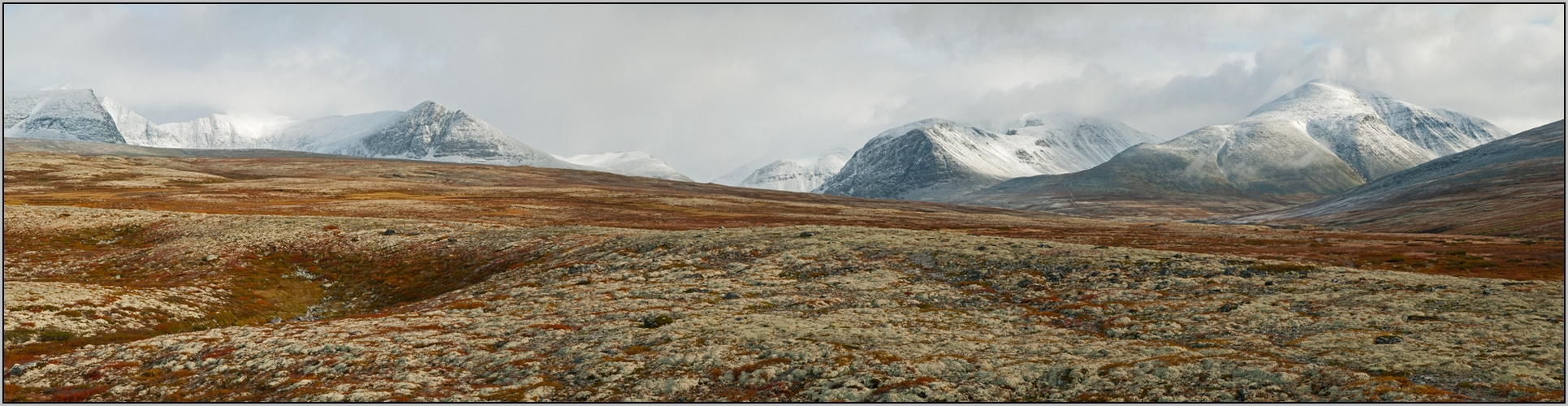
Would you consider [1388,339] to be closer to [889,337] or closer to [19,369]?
[889,337]

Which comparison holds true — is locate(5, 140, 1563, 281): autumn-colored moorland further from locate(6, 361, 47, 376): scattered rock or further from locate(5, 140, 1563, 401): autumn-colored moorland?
locate(6, 361, 47, 376): scattered rock

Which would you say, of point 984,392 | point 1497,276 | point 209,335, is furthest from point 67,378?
point 1497,276

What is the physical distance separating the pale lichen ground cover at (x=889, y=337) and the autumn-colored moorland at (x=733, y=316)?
15 centimetres

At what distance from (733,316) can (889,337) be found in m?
7.46

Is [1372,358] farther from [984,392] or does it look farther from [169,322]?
[169,322]

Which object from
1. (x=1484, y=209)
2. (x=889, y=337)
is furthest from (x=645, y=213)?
(x=1484, y=209)

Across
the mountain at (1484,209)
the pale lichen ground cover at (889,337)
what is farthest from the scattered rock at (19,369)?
the mountain at (1484,209)

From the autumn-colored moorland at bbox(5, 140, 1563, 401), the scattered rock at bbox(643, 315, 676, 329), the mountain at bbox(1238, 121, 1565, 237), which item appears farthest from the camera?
the mountain at bbox(1238, 121, 1565, 237)

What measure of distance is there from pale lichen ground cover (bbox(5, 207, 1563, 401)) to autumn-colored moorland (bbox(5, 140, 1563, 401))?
0.15 m

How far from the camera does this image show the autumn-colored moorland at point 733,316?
20.5m

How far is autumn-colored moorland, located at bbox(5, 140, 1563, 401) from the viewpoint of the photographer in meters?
20.5

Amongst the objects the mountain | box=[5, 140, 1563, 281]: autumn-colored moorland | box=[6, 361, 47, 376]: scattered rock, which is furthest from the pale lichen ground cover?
the mountain

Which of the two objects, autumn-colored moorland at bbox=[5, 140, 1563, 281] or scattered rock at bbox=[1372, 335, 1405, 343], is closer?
scattered rock at bbox=[1372, 335, 1405, 343]

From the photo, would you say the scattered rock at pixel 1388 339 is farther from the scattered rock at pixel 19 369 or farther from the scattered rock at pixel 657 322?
the scattered rock at pixel 19 369
